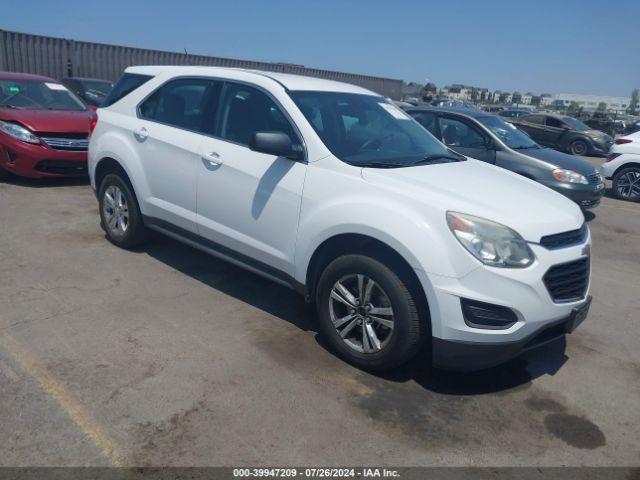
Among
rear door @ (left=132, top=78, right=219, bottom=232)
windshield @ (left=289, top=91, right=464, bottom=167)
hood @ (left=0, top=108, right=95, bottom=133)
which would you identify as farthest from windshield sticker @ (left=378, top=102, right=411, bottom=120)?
hood @ (left=0, top=108, right=95, bottom=133)

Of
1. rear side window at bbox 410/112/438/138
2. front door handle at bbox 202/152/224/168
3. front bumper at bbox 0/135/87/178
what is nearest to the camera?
front door handle at bbox 202/152/224/168

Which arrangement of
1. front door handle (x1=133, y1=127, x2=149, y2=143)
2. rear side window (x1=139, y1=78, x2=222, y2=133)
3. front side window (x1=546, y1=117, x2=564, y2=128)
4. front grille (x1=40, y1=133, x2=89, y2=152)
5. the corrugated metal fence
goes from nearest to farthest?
rear side window (x1=139, y1=78, x2=222, y2=133)
front door handle (x1=133, y1=127, x2=149, y2=143)
front grille (x1=40, y1=133, x2=89, y2=152)
the corrugated metal fence
front side window (x1=546, y1=117, x2=564, y2=128)

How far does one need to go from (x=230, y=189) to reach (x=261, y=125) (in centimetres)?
Answer: 55

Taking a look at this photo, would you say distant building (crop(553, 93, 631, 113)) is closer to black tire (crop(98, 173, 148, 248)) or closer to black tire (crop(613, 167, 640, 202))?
black tire (crop(613, 167, 640, 202))

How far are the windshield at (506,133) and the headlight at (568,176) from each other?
75 centimetres

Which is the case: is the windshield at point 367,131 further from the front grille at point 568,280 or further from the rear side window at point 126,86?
the rear side window at point 126,86

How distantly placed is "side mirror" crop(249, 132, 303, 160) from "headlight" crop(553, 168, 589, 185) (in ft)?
19.1

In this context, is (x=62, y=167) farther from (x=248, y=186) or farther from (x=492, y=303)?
(x=492, y=303)

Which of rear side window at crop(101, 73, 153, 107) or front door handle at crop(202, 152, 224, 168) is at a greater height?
rear side window at crop(101, 73, 153, 107)

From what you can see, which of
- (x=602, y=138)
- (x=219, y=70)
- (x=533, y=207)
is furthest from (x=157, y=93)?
(x=602, y=138)

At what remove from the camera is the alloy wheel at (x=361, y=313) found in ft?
11.5

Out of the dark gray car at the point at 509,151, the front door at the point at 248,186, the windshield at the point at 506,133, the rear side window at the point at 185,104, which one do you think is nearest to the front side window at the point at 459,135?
the dark gray car at the point at 509,151

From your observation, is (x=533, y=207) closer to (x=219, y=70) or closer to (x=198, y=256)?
(x=219, y=70)

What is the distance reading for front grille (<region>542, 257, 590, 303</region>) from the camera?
3.34 meters
